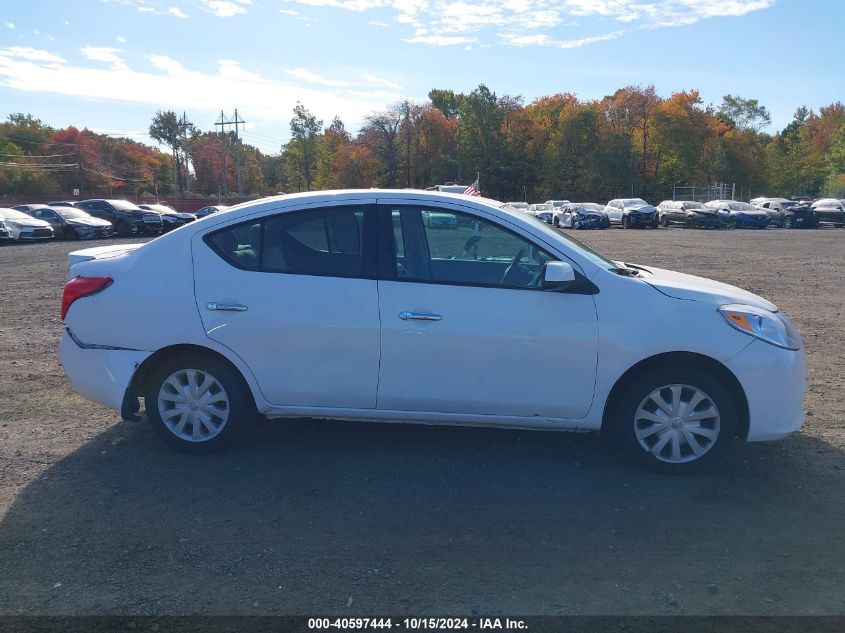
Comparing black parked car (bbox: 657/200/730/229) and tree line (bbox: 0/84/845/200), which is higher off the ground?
tree line (bbox: 0/84/845/200)

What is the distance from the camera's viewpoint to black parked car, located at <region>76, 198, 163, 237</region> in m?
34.6

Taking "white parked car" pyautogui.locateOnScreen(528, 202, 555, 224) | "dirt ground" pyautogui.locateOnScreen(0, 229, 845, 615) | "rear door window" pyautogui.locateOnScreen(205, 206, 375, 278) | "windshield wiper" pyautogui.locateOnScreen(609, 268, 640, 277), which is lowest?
"dirt ground" pyautogui.locateOnScreen(0, 229, 845, 615)

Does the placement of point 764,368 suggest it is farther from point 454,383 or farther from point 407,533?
point 407,533

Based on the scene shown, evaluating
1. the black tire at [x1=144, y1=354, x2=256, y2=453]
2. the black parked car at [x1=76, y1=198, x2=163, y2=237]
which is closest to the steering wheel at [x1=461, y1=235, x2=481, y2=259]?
the black tire at [x1=144, y1=354, x2=256, y2=453]

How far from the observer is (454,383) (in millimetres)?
4547

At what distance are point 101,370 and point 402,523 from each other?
95.0 inches

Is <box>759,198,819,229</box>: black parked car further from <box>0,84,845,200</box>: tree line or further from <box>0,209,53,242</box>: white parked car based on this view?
<box>0,209,53,242</box>: white parked car

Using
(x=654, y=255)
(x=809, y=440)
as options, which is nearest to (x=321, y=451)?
(x=809, y=440)

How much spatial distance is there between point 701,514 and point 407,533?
67.7 inches

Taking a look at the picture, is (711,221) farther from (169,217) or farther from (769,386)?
(769,386)

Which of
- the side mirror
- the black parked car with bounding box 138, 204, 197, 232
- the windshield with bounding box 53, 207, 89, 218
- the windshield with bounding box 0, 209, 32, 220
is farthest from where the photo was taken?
the black parked car with bounding box 138, 204, 197, 232

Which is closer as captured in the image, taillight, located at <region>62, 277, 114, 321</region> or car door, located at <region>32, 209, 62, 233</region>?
taillight, located at <region>62, 277, 114, 321</region>

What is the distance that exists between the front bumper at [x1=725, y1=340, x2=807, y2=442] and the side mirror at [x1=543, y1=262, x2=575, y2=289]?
1149 mm

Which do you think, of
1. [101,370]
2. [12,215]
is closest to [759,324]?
[101,370]
